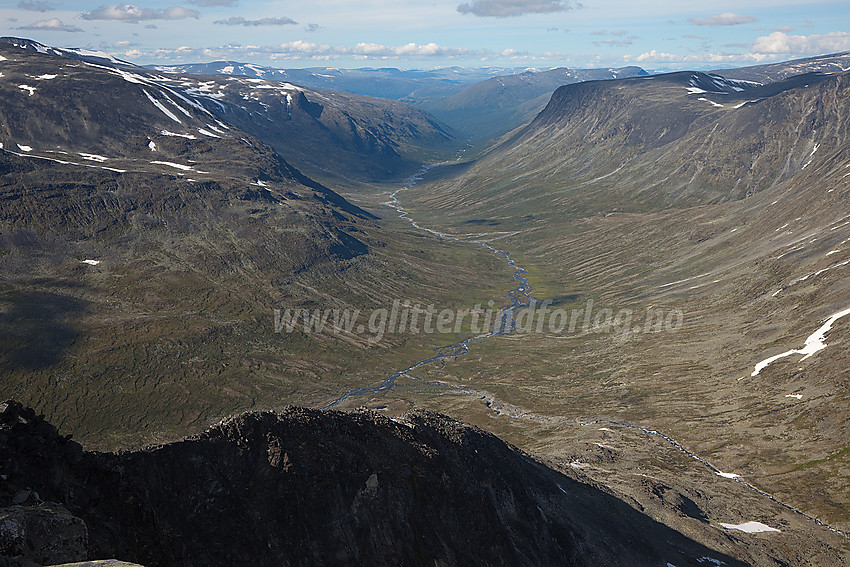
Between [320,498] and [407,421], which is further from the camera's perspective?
[407,421]

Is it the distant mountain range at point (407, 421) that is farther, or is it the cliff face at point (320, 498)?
the distant mountain range at point (407, 421)

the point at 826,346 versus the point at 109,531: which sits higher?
the point at 109,531

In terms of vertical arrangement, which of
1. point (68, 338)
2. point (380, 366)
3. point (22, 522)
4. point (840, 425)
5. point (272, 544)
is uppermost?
point (22, 522)

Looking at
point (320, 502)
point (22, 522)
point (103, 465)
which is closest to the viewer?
point (22, 522)

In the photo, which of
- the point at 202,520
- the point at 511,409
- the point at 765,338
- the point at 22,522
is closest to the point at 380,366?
the point at 511,409

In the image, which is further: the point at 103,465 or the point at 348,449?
the point at 348,449

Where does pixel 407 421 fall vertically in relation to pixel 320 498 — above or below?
below

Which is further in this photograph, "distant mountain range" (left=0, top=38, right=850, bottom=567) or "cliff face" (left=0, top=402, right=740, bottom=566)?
"distant mountain range" (left=0, top=38, right=850, bottom=567)

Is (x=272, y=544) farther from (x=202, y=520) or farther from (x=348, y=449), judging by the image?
(x=348, y=449)
